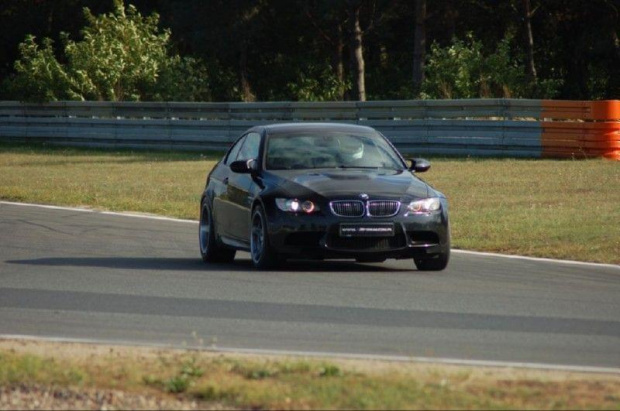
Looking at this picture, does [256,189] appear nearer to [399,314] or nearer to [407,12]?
[399,314]

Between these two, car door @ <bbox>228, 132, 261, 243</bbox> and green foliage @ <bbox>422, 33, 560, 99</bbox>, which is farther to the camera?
green foliage @ <bbox>422, 33, 560, 99</bbox>

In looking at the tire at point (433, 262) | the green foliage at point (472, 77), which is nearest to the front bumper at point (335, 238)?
the tire at point (433, 262)

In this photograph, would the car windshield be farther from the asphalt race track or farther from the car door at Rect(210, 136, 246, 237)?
the asphalt race track

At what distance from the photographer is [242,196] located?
47.5 feet

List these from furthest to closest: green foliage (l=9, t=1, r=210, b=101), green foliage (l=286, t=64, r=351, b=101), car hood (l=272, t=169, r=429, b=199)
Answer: green foliage (l=286, t=64, r=351, b=101)
green foliage (l=9, t=1, r=210, b=101)
car hood (l=272, t=169, r=429, b=199)

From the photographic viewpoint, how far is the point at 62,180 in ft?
92.5

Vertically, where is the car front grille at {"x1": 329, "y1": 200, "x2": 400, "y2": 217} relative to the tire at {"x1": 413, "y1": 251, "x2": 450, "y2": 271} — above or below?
above

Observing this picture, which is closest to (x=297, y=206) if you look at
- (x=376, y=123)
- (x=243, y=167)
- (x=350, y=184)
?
(x=350, y=184)

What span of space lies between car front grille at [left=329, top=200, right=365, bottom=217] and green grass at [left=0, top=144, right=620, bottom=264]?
306cm

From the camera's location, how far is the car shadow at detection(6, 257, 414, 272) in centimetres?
1419

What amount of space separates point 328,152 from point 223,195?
4.08 ft

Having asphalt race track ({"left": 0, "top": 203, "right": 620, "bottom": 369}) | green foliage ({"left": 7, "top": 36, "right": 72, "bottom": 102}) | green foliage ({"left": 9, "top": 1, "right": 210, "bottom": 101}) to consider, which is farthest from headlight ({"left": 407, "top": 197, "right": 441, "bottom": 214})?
green foliage ({"left": 9, "top": 1, "right": 210, "bottom": 101})

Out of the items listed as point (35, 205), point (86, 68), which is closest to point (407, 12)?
point (86, 68)

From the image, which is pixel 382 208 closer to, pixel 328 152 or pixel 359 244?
pixel 359 244
